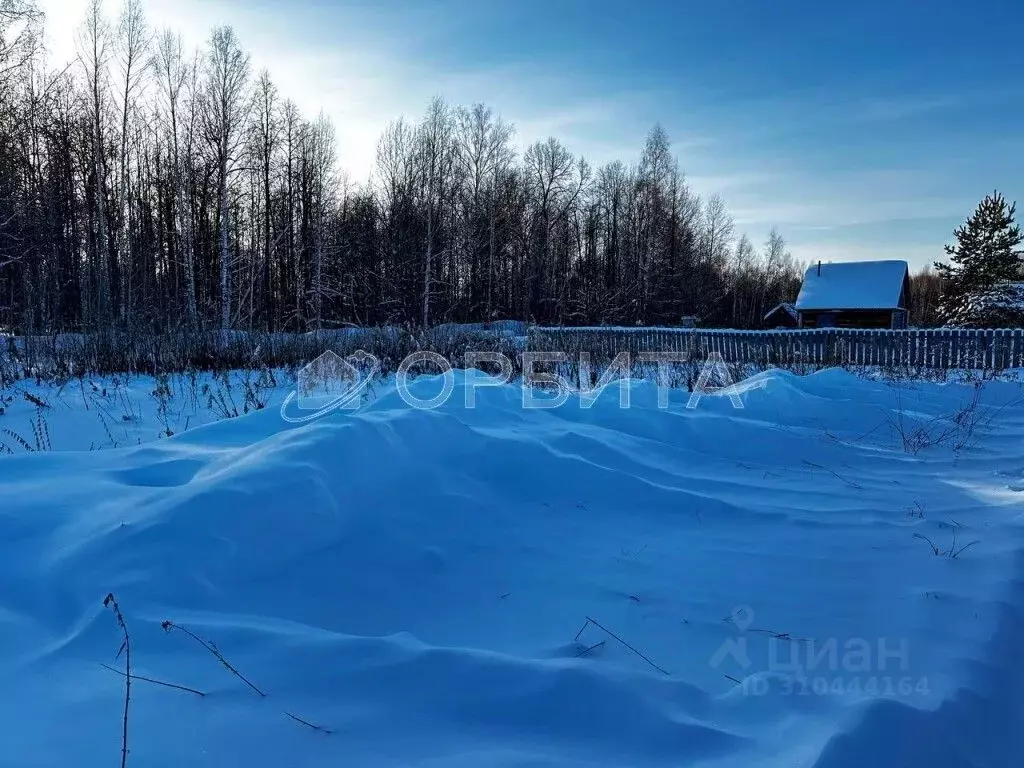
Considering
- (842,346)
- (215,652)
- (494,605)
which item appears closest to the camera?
(215,652)

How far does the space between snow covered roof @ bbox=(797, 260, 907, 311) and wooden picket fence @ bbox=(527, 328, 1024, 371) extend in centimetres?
1436

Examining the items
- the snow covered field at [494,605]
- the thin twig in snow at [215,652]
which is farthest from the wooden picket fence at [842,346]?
the thin twig in snow at [215,652]

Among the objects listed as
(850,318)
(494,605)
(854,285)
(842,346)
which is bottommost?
(494,605)

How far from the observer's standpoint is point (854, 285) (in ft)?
90.3

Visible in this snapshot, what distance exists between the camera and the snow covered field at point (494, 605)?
1434 mm

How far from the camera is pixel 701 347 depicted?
16.2 m

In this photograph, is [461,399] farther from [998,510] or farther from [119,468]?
[998,510]

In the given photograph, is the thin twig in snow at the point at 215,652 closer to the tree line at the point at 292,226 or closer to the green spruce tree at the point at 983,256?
the tree line at the point at 292,226

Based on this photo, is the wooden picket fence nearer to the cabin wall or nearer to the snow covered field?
the snow covered field

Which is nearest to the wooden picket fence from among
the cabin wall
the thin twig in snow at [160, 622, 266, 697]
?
the thin twig in snow at [160, 622, 266, 697]

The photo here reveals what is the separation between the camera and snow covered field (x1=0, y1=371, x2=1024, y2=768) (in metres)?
1.43

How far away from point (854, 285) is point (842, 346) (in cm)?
1652

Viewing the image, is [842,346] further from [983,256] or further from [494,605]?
[983,256]

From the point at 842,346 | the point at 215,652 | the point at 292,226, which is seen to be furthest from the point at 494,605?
the point at 292,226
